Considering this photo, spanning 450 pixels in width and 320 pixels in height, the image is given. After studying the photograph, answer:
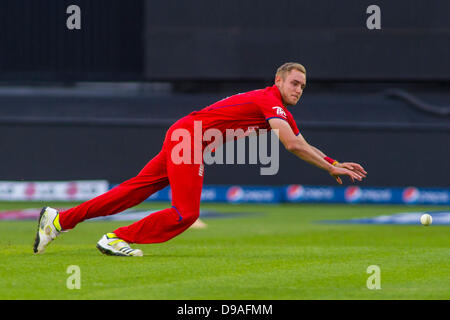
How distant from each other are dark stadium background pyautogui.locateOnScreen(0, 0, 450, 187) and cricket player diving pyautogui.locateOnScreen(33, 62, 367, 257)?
1521cm

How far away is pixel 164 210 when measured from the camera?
29.6 ft

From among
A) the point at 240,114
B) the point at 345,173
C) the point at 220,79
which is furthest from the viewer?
the point at 220,79

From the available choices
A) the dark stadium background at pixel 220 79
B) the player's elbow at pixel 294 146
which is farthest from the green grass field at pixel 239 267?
the dark stadium background at pixel 220 79

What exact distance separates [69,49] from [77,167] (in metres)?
3.53

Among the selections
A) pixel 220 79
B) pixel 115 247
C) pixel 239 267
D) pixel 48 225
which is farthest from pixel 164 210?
pixel 220 79

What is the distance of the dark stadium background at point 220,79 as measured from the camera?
24.1 meters

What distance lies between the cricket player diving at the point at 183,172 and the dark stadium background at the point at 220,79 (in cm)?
1521

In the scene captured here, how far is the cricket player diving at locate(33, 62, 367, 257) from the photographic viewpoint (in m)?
8.79

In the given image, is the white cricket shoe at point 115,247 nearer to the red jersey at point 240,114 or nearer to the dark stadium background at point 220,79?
the red jersey at point 240,114

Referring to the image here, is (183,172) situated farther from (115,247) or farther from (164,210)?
(115,247)

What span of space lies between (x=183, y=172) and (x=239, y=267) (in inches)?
43.8
